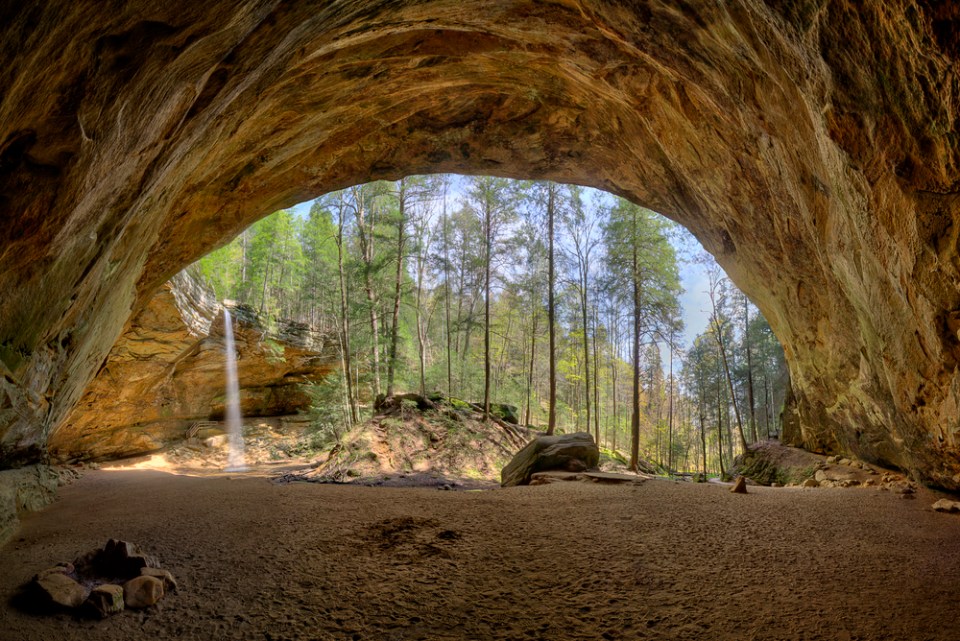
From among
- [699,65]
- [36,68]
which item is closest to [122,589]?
[36,68]

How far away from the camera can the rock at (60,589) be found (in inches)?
86.7

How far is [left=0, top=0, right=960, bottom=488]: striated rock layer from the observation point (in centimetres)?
287

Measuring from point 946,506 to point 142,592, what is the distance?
6.93m

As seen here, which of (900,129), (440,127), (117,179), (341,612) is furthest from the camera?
(440,127)

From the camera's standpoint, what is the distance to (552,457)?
8711mm

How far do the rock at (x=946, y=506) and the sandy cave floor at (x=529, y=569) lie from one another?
12 cm

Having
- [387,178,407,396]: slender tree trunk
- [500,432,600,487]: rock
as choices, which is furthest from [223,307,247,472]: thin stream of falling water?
[500,432,600,487]: rock

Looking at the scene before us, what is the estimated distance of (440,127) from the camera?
9703 mm

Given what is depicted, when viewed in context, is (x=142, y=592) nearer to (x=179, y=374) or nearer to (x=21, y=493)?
(x=21, y=493)

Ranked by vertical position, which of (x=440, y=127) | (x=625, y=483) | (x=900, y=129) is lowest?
(x=625, y=483)

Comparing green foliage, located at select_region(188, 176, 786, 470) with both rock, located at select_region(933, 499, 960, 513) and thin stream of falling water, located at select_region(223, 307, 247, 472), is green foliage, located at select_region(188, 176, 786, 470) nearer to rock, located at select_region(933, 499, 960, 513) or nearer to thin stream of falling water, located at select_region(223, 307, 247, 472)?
thin stream of falling water, located at select_region(223, 307, 247, 472)

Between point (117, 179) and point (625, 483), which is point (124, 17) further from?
point (625, 483)

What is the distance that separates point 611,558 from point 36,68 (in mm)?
4910

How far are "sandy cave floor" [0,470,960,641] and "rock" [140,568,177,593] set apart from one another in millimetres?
68
